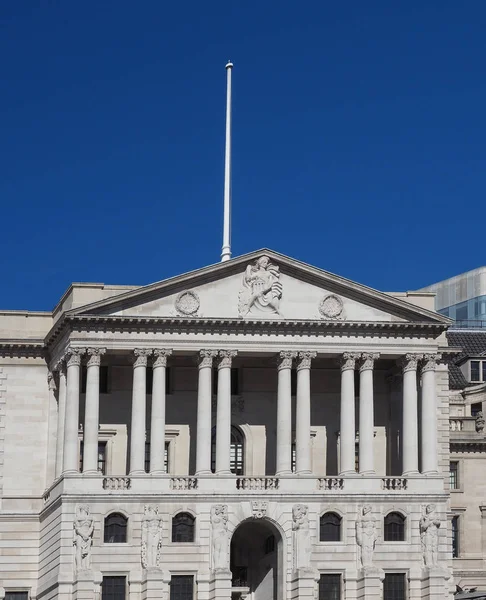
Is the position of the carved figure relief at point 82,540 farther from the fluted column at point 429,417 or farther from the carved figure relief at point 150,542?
the fluted column at point 429,417

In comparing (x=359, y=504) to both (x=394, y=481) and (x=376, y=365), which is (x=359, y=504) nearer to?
(x=394, y=481)

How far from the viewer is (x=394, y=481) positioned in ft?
328

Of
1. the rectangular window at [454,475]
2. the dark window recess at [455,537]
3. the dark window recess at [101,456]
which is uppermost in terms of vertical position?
the rectangular window at [454,475]

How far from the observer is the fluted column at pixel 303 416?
326 ft

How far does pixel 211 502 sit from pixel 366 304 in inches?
615

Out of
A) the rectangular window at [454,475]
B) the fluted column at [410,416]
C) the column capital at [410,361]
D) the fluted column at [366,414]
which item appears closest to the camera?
the fluted column at [366,414]

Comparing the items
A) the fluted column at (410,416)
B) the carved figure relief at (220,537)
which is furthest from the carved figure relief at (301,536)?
the fluted column at (410,416)

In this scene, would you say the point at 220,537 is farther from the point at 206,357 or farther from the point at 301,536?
the point at 206,357

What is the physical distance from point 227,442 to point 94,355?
375 inches

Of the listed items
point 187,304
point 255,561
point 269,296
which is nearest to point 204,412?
point 187,304

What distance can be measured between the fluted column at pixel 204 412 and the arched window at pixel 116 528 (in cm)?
532

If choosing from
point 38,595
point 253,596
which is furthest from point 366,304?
point 38,595

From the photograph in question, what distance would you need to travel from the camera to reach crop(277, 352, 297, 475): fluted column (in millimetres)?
99312

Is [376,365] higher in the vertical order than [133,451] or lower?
higher
